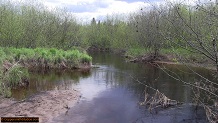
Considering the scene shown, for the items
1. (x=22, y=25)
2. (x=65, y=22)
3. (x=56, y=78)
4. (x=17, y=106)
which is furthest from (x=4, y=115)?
(x=65, y=22)

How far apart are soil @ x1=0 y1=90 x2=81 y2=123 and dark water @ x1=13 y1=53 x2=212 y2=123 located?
502 millimetres

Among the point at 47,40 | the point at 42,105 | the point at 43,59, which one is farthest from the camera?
the point at 47,40

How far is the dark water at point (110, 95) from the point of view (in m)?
13.4

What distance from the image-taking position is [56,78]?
24219 millimetres

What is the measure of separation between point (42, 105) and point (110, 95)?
526 centimetres

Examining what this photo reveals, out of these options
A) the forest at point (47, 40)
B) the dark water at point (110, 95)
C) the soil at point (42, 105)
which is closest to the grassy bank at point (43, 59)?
the forest at point (47, 40)

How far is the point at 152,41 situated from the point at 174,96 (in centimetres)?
2568

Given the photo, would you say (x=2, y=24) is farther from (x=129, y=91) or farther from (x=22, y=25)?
(x=129, y=91)

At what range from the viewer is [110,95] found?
18219mm

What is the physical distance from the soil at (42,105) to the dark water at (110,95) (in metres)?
0.50

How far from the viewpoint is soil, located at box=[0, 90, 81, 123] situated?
42.2ft

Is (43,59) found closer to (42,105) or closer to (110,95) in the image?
(110,95)

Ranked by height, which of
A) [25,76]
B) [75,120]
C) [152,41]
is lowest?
[75,120]

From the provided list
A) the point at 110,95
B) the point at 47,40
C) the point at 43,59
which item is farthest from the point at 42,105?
the point at 47,40
